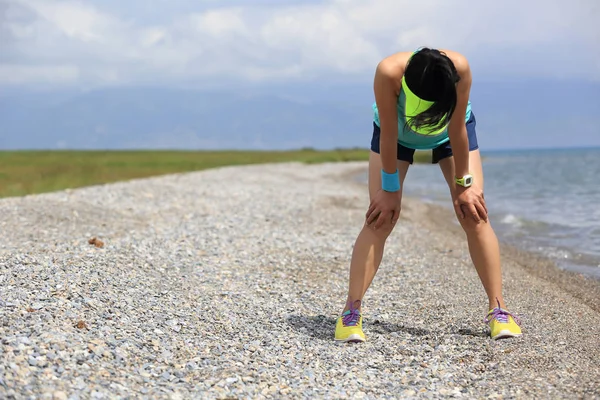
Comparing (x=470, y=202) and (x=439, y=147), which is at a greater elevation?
(x=439, y=147)

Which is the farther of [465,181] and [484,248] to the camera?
[484,248]

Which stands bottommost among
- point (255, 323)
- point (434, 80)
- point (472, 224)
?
point (255, 323)

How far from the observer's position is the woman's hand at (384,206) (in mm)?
5266

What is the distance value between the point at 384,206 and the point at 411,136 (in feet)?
2.14

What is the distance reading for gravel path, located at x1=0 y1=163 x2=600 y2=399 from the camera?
170 inches

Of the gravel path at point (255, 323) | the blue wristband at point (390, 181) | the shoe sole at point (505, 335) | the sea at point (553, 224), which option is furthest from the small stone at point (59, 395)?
the sea at point (553, 224)

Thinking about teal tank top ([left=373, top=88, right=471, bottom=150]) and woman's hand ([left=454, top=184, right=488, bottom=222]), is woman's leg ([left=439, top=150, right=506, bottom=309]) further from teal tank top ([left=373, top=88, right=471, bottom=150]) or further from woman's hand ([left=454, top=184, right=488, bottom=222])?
teal tank top ([left=373, top=88, right=471, bottom=150])

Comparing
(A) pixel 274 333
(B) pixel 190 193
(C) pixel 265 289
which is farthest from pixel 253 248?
(B) pixel 190 193

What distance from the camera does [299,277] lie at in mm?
8250

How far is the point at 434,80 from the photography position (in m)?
4.37

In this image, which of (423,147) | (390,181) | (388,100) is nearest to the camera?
(388,100)

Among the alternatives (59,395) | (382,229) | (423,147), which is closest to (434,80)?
(423,147)

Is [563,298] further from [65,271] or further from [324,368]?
[65,271]

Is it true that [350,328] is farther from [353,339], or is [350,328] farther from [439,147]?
[439,147]
